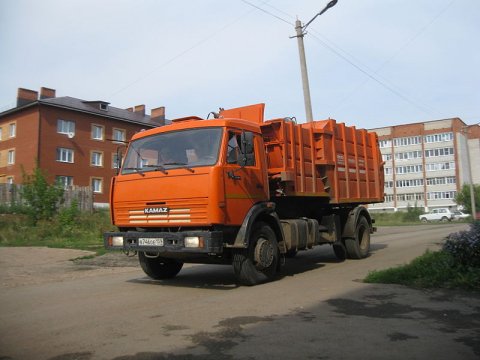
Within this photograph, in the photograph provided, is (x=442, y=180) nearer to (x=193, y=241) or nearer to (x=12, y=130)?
(x=12, y=130)

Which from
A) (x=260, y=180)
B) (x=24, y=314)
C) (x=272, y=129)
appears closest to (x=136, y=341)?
(x=24, y=314)

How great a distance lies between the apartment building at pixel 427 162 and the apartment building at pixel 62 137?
5162cm

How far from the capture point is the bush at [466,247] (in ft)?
24.9

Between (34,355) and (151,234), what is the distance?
3.39 m

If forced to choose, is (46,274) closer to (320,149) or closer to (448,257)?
(320,149)

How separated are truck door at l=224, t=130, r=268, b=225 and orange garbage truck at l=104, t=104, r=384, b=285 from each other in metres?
0.02

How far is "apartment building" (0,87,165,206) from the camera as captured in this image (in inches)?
1644

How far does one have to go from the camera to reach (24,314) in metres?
6.17

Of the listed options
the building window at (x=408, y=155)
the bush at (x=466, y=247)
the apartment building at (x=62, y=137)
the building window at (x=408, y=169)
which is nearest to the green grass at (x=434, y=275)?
the bush at (x=466, y=247)

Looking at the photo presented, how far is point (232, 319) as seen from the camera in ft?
18.4

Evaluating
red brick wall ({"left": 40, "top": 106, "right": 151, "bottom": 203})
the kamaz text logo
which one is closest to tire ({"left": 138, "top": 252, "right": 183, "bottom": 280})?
the kamaz text logo

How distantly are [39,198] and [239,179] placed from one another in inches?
617

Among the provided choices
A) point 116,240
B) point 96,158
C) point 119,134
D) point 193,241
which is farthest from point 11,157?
point 193,241

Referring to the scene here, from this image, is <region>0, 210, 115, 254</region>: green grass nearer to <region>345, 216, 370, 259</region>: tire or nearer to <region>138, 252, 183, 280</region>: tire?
<region>138, 252, 183, 280</region>: tire
